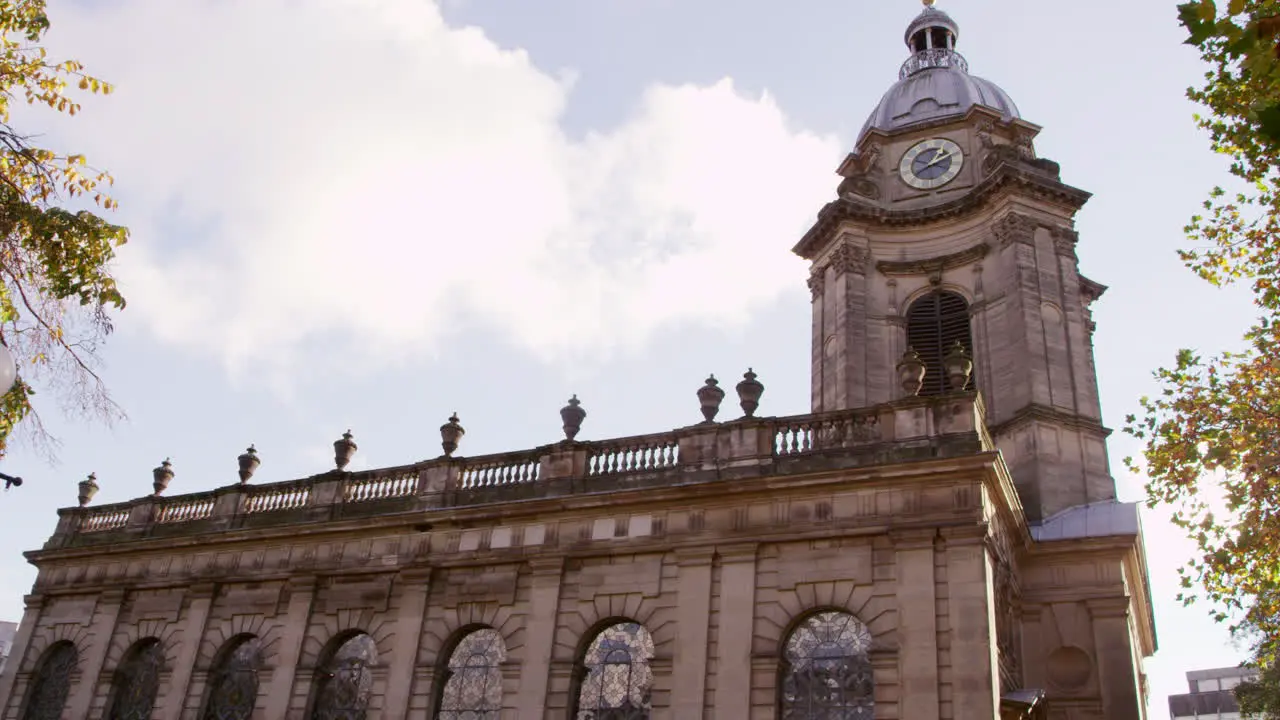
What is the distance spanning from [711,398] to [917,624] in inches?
227

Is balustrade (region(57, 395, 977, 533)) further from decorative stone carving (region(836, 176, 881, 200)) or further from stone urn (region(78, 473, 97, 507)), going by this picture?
decorative stone carving (region(836, 176, 881, 200))

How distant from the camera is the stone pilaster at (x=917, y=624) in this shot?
15.5 metres

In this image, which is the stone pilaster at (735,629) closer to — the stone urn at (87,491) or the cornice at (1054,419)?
the cornice at (1054,419)

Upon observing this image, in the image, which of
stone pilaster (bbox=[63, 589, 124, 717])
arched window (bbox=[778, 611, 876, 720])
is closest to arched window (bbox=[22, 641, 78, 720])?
stone pilaster (bbox=[63, 589, 124, 717])

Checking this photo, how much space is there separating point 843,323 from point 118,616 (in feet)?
60.1

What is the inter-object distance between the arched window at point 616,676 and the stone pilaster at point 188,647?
915 cm

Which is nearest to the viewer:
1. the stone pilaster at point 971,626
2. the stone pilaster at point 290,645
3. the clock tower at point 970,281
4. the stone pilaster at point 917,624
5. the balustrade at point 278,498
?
the stone pilaster at point 971,626

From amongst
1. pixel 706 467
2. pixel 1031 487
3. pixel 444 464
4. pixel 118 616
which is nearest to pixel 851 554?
pixel 706 467

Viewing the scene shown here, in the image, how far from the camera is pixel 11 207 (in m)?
10.7

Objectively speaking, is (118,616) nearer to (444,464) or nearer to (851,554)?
(444,464)

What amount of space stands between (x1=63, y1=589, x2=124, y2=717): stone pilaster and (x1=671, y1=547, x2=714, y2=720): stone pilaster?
45.8 feet

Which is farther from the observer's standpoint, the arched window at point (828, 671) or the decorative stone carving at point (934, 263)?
the decorative stone carving at point (934, 263)

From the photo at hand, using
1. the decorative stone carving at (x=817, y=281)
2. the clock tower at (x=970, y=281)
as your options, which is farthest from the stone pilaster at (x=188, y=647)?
the decorative stone carving at (x=817, y=281)

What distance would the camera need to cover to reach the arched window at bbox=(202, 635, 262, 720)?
21438mm
